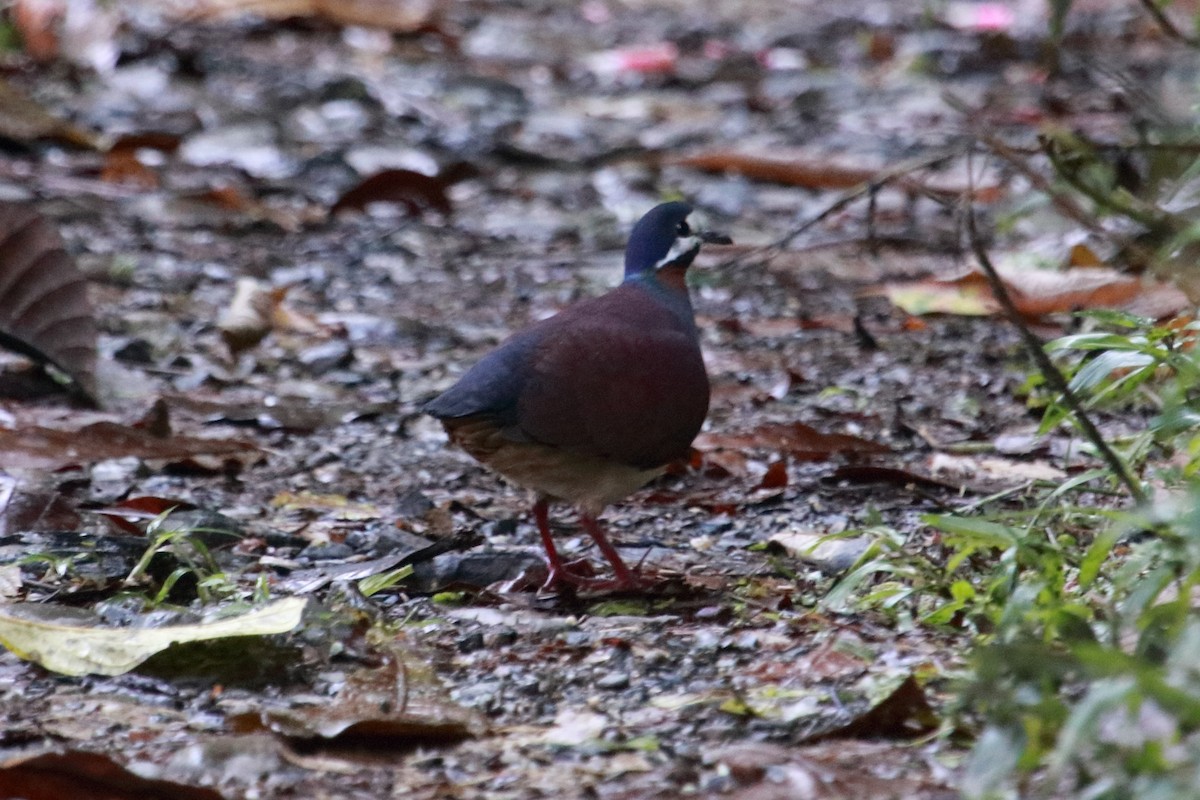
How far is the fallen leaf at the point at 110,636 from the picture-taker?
3.11 metres

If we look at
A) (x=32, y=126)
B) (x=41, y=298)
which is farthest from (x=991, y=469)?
(x=32, y=126)

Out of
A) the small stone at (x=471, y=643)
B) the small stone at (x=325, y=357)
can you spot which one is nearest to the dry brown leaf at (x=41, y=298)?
the small stone at (x=325, y=357)

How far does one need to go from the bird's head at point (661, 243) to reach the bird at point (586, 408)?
0.26 metres

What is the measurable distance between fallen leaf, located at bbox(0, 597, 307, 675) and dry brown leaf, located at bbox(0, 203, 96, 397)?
6.15 feet

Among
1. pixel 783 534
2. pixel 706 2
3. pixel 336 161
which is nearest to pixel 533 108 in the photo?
pixel 336 161

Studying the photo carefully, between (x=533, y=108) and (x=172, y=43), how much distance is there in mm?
2275

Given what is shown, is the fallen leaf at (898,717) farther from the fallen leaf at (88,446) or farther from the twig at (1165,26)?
the fallen leaf at (88,446)

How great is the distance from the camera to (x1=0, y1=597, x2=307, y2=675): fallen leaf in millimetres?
3105

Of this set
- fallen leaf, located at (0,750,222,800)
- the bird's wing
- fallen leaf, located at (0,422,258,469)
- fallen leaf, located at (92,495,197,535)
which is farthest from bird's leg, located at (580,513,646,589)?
fallen leaf, located at (0,422,258,469)

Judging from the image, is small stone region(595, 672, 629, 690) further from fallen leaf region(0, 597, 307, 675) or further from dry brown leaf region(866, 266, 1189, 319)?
dry brown leaf region(866, 266, 1189, 319)

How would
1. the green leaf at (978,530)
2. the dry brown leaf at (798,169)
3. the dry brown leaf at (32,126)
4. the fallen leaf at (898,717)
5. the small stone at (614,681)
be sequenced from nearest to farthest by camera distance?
the fallen leaf at (898,717), the green leaf at (978,530), the small stone at (614,681), the dry brown leaf at (798,169), the dry brown leaf at (32,126)

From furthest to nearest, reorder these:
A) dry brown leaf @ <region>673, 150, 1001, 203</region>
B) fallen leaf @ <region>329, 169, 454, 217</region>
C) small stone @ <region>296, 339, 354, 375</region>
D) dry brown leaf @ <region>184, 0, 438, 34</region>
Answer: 1. dry brown leaf @ <region>184, 0, 438, 34</region>
2. dry brown leaf @ <region>673, 150, 1001, 203</region>
3. fallen leaf @ <region>329, 169, 454, 217</region>
4. small stone @ <region>296, 339, 354, 375</region>

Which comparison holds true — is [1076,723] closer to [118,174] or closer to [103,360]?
[103,360]

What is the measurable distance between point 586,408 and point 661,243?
2.09ft
